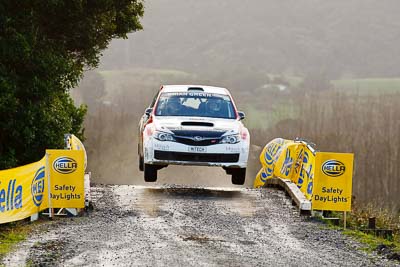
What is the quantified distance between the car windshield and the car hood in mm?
381

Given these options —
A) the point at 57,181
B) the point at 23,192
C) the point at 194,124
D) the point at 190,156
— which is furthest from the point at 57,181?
the point at 194,124

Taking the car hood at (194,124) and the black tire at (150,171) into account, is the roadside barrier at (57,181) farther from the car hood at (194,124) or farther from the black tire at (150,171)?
the black tire at (150,171)

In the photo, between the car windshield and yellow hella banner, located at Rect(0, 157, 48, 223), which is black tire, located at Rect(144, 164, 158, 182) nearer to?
the car windshield

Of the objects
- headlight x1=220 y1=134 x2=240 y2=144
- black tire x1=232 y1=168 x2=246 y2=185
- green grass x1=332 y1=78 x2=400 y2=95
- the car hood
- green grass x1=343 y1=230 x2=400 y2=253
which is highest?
the car hood

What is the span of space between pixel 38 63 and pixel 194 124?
3.88 m

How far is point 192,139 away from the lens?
16047 mm

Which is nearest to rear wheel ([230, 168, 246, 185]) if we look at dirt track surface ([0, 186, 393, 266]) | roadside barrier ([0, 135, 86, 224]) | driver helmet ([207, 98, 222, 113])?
dirt track surface ([0, 186, 393, 266])

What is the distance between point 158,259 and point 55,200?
4121mm

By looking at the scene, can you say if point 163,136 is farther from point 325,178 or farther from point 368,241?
point 368,241

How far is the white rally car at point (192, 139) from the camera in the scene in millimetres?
16062

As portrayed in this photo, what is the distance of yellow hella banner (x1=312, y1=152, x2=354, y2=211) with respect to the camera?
46.4 ft

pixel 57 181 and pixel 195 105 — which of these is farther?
pixel 195 105

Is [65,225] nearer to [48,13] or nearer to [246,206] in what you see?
[246,206]

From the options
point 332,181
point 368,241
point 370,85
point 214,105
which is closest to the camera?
point 368,241
